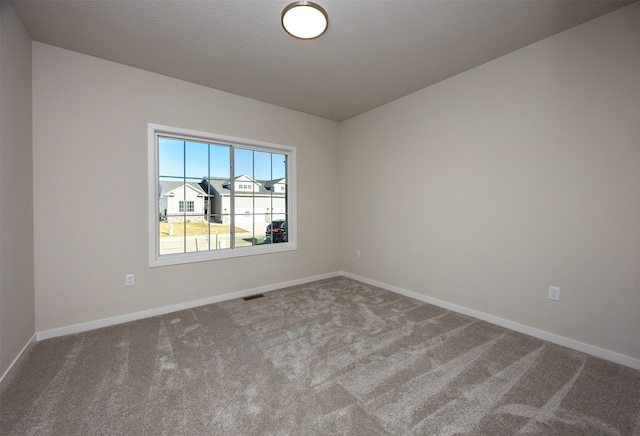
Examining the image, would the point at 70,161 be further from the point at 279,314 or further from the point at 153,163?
the point at 279,314

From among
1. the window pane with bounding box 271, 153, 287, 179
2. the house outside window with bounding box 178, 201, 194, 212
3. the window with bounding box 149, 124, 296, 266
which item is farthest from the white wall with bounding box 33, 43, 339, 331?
the window pane with bounding box 271, 153, 287, 179

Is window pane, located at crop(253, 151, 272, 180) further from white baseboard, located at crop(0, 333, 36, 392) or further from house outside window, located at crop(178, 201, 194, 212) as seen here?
white baseboard, located at crop(0, 333, 36, 392)

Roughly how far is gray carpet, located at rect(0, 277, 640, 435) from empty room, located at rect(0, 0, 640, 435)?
17mm

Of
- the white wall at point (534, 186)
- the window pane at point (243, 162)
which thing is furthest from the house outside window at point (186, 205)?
the white wall at point (534, 186)

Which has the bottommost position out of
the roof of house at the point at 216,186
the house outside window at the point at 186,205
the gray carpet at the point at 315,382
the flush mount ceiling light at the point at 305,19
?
the gray carpet at the point at 315,382

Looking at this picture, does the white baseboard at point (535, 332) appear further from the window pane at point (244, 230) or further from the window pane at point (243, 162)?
the window pane at point (243, 162)

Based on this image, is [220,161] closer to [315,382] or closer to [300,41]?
[300,41]

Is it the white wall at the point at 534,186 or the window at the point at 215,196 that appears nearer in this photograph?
the white wall at the point at 534,186

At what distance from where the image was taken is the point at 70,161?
8.27ft

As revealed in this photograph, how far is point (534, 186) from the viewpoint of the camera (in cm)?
246

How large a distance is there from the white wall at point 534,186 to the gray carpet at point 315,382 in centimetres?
44

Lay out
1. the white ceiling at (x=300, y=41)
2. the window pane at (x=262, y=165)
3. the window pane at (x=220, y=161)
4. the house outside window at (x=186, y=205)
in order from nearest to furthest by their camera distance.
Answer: the white ceiling at (x=300, y=41) → the house outside window at (x=186, y=205) → the window pane at (x=220, y=161) → the window pane at (x=262, y=165)

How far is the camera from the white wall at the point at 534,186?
2.04 m

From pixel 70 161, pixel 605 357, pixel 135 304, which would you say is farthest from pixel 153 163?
pixel 605 357
